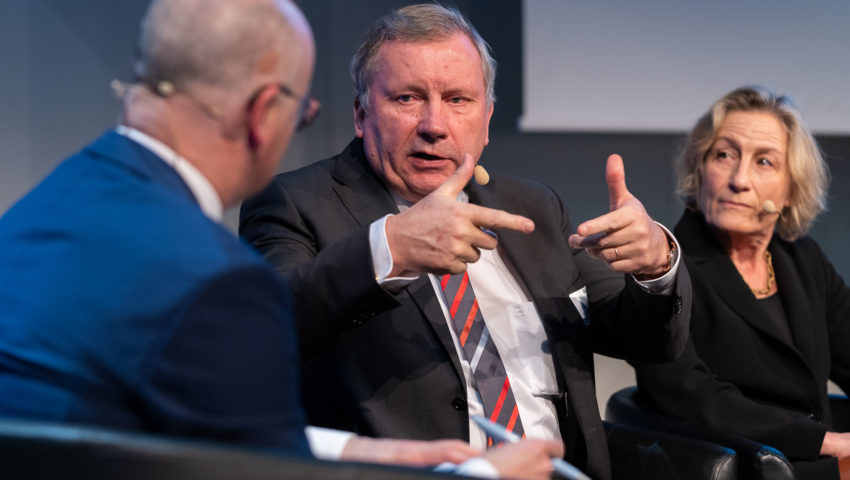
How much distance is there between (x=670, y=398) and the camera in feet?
7.09

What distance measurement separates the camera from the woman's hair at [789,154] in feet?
8.12

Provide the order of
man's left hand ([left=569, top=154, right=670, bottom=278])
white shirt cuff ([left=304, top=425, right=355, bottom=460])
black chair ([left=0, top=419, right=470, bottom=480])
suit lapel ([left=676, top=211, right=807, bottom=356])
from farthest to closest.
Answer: suit lapel ([left=676, top=211, right=807, bottom=356]) → man's left hand ([left=569, top=154, right=670, bottom=278]) → white shirt cuff ([left=304, top=425, right=355, bottom=460]) → black chair ([left=0, top=419, right=470, bottom=480])

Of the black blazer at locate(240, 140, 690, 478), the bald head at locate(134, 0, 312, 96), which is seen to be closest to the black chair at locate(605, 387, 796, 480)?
the black blazer at locate(240, 140, 690, 478)

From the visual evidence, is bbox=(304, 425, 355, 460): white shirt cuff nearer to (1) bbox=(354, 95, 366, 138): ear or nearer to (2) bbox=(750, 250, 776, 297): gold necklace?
(1) bbox=(354, 95, 366, 138): ear

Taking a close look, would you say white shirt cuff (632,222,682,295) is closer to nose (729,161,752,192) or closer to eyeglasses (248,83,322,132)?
nose (729,161,752,192)

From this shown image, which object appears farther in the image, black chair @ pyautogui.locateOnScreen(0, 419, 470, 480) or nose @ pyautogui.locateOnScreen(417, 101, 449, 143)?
nose @ pyautogui.locateOnScreen(417, 101, 449, 143)

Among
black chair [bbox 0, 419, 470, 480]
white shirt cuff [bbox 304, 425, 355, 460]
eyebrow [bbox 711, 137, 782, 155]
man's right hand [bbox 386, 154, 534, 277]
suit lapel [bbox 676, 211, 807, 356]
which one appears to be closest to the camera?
black chair [bbox 0, 419, 470, 480]

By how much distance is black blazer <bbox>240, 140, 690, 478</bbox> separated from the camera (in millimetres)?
1451

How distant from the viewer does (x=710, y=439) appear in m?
1.88

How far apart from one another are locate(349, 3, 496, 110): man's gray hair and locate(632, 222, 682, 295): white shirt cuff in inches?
23.6

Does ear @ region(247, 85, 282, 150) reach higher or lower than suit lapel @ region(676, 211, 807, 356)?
higher

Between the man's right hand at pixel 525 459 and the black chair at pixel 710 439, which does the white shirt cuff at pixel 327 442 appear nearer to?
the man's right hand at pixel 525 459

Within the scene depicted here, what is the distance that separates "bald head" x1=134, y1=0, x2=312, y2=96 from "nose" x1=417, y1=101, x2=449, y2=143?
850 mm

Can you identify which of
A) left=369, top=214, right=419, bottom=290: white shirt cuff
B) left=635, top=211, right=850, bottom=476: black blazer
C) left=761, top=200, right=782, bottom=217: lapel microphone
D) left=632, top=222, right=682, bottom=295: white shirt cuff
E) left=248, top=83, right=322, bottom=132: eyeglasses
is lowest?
left=635, top=211, right=850, bottom=476: black blazer
